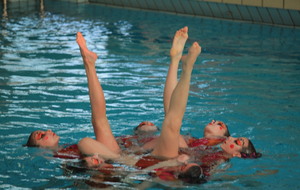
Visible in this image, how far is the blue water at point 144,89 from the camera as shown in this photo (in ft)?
14.8

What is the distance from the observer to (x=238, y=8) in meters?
11.9

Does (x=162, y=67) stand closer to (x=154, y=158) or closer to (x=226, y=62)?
(x=226, y=62)

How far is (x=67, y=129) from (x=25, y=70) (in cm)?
240

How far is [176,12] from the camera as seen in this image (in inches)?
514

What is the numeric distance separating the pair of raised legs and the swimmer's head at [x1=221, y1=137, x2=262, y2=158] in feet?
2.04

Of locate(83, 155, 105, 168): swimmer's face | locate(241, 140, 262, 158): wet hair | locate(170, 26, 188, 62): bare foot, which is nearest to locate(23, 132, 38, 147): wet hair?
locate(83, 155, 105, 168): swimmer's face

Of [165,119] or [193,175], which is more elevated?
[165,119]

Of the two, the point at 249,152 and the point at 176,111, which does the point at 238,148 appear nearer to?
the point at 249,152

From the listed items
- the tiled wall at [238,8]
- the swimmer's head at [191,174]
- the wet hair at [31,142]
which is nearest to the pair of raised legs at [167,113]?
the swimmer's head at [191,174]

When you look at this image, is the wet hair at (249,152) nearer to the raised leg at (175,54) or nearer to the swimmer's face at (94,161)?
the raised leg at (175,54)

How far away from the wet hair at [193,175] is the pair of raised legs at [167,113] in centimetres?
25

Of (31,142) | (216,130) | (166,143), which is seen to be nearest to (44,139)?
(31,142)

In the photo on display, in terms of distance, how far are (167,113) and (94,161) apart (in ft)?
2.32

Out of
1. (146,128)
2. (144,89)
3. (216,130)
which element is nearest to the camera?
(216,130)
